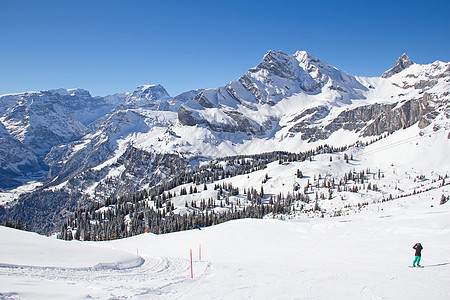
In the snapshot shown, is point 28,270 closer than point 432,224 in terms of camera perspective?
Yes

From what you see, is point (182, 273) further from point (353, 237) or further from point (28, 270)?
point (353, 237)

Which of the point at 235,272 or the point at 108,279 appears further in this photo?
the point at 235,272

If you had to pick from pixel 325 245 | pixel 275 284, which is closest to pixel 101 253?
pixel 275 284

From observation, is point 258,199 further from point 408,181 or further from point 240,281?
point 240,281

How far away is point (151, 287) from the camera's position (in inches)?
597

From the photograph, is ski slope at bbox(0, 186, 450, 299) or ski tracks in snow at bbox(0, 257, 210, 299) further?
ski slope at bbox(0, 186, 450, 299)

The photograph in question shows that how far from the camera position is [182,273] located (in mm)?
20047

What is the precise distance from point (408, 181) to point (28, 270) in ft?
602

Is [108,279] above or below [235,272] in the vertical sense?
above

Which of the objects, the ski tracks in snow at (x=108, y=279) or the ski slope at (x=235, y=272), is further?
A: the ski slope at (x=235, y=272)

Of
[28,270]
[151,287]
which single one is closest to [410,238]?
[151,287]

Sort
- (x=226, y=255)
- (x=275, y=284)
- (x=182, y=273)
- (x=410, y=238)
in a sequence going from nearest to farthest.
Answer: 1. (x=275, y=284)
2. (x=182, y=273)
3. (x=226, y=255)
4. (x=410, y=238)

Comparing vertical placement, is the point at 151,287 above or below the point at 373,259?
above

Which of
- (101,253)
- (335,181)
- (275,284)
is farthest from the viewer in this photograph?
(335,181)
